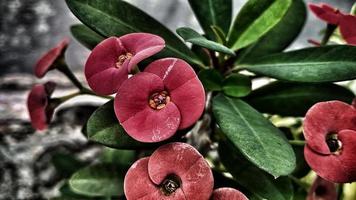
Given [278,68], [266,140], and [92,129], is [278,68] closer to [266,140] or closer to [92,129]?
[266,140]

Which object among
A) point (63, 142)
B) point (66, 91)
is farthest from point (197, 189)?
point (66, 91)

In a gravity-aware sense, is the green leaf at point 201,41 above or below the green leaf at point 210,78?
above

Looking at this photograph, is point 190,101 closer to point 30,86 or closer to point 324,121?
point 324,121

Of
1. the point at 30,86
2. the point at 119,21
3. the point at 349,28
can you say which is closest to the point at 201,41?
the point at 119,21

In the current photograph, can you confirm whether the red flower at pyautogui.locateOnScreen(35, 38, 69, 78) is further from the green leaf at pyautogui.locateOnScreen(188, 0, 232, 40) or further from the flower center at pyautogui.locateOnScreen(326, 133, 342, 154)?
the flower center at pyautogui.locateOnScreen(326, 133, 342, 154)

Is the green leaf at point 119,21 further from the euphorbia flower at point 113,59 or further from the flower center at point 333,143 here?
the flower center at point 333,143

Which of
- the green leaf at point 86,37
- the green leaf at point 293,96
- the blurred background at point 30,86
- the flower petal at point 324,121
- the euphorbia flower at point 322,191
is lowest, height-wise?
the blurred background at point 30,86

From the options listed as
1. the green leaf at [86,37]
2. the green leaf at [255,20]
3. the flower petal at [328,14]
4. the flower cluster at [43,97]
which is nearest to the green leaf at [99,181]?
the flower cluster at [43,97]
